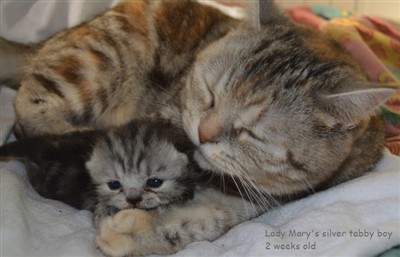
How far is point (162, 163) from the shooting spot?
1555 millimetres

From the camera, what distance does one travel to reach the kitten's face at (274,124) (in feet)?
4.70

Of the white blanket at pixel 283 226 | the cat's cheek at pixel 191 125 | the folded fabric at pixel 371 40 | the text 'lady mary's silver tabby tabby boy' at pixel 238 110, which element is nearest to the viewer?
the white blanket at pixel 283 226

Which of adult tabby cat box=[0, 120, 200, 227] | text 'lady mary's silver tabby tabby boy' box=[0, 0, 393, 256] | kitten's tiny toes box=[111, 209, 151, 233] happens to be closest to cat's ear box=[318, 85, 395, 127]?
text 'lady mary's silver tabby tabby boy' box=[0, 0, 393, 256]

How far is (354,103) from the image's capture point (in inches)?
54.5

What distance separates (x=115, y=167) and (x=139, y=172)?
8cm

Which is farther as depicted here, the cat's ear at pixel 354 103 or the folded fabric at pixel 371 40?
the folded fabric at pixel 371 40

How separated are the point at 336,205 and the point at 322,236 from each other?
14cm

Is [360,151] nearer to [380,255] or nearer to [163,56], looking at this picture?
[380,255]

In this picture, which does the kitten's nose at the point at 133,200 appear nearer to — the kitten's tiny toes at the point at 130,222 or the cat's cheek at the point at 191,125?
the kitten's tiny toes at the point at 130,222

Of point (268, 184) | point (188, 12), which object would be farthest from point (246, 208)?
point (188, 12)

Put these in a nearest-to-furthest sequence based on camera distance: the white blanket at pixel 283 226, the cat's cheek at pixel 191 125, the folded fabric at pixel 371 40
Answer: the white blanket at pixel 283 226 < the cat's cheek at pixel 191 125 < the folded fabric at pixel 371 40

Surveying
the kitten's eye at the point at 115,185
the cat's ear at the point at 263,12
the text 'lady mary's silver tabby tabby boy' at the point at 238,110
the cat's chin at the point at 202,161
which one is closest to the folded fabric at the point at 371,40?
the text 'lady mary's silver tabby tabby boy' at the point at 238,110

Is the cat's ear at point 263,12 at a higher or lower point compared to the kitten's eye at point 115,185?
higher

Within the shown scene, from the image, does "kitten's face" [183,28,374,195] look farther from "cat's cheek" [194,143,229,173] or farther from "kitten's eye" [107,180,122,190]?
"kitten's eye" [107,180,122,190]
